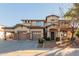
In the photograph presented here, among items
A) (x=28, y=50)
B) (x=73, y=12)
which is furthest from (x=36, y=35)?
(x=73, y=12)

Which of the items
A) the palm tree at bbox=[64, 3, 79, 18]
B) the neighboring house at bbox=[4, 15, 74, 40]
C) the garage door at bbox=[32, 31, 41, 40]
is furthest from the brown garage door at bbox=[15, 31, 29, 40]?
the palm tree at bbox=[64, 3, 79, 18]

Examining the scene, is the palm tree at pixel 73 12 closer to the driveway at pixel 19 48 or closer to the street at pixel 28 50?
the street at pixel 28 50

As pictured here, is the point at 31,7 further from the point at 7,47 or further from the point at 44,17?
the point at 7,47

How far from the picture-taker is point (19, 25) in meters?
4.68

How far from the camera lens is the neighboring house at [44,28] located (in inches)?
184

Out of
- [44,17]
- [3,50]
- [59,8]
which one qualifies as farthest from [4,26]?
[59,8]

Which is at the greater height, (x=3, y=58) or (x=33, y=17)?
(x=33, y=17)

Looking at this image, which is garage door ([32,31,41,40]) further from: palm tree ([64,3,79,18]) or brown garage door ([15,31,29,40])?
palm tree ([64,3,79,18])

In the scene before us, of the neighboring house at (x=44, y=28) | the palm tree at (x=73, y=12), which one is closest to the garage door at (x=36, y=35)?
the neighboring house at (x=44, y=28)

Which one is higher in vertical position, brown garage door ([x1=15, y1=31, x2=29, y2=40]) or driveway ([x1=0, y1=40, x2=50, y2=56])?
brown garage door ([x1=15, y1=31, x2=29, y2=40])

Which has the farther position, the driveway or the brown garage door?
the brown garage door

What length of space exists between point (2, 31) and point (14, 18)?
0.32 meters

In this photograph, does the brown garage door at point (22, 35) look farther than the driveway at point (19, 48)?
Yes

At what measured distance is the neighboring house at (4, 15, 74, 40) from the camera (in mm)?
4668
